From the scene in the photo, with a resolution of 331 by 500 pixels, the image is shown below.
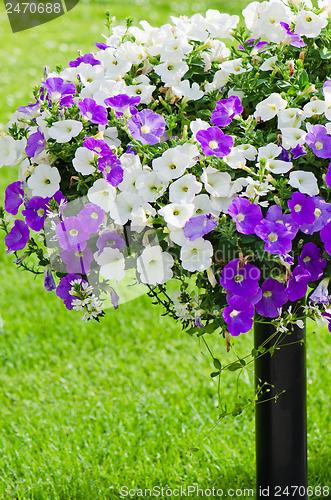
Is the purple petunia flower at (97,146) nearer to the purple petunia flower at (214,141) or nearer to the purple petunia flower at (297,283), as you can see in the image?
the purple petunia flower at (214,141)

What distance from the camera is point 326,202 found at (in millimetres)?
1476

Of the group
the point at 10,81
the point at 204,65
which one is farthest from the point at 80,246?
the point at 10,81

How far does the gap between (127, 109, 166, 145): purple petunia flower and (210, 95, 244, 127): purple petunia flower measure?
0.13 metres

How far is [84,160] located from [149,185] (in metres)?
0.17

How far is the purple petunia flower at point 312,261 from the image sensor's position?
56.9 inches

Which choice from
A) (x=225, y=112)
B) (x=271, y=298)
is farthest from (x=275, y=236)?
(x=225, y=112)

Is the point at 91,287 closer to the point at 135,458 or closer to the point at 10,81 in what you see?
the point at 135,458

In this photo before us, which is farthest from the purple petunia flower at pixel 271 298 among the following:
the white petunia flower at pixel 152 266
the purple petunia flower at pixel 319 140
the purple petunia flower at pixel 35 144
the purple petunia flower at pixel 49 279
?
the purple petunia flower at pixel 35 144

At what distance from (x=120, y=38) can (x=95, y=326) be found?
7.08 feet

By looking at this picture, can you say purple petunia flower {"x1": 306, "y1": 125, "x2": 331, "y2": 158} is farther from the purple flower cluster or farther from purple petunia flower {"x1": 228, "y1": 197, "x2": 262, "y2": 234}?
the purple flower cluster

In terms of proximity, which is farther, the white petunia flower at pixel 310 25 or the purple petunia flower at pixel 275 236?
Answer: the white petunia flower at pixel 310 25

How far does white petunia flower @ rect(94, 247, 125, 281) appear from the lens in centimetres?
146

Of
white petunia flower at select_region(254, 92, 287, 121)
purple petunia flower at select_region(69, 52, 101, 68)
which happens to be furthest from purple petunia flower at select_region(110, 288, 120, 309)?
purple petunia flower at select_region(69, 52, 101, 68)

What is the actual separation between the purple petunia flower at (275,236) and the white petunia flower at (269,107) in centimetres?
33
